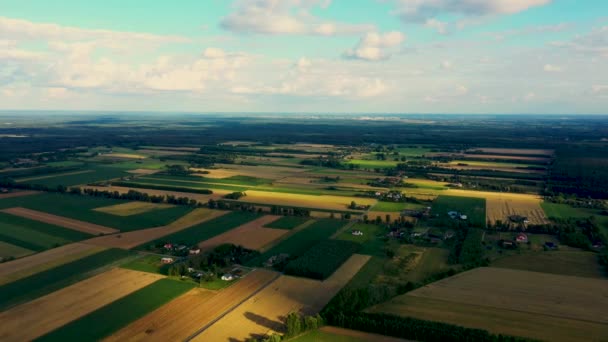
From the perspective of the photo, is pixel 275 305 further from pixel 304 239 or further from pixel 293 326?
pixel 304 239

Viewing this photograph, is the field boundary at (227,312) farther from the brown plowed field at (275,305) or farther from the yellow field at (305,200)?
the yellow field at (305,200)

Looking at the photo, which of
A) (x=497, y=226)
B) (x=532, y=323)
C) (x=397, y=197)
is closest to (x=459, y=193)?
(x=397, y=197)

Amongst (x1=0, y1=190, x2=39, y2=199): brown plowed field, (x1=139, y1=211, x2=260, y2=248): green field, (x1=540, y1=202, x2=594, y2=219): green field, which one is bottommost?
(x1=139, y1=211, x2=260, y2=248): green field

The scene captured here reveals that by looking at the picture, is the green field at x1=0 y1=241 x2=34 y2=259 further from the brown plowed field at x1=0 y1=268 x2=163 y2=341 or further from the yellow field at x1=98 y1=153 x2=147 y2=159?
the yellow field at x1=98 y1=153 x2=147 y2=159

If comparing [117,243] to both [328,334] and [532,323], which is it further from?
[532,323]

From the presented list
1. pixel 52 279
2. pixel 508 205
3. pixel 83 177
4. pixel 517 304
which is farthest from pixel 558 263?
pixel 83 177

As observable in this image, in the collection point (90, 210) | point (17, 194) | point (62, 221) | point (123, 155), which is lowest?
point (62, 221)

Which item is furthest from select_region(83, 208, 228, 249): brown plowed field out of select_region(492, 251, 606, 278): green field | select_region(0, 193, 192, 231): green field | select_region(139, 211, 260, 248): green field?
select_region(492, 251, 606, 278): green field
